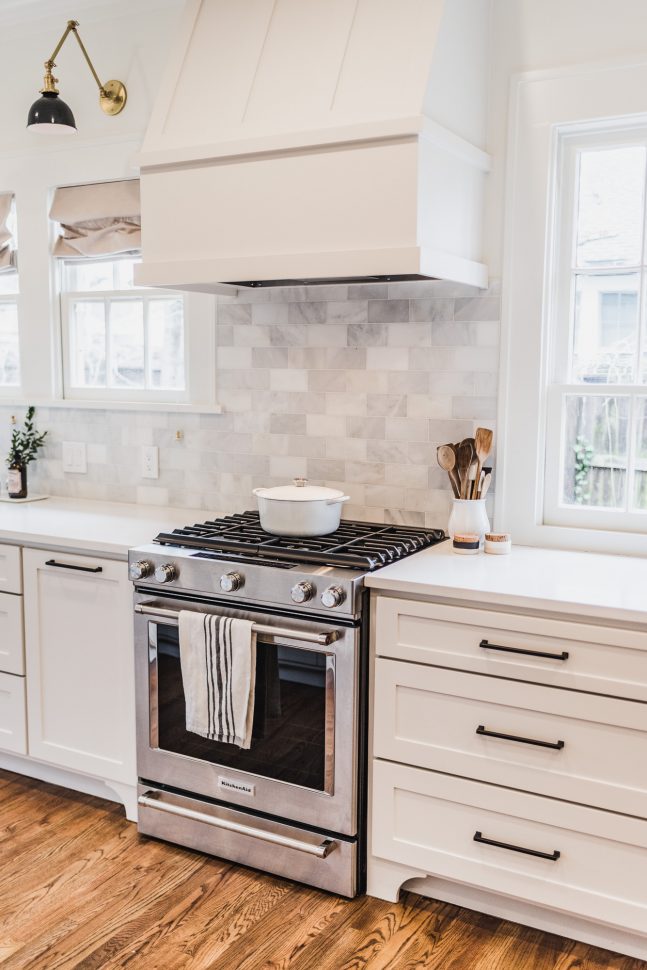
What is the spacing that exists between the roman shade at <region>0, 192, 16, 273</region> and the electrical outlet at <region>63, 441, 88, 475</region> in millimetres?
782

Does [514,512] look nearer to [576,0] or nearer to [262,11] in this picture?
[576,0]

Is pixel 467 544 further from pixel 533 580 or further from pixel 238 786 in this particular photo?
pixel 238 786

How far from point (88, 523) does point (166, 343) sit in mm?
802

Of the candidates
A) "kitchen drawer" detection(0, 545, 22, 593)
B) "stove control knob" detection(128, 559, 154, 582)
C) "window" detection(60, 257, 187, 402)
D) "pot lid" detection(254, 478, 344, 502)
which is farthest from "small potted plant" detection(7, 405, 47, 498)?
"pot lid" detection(254, 478, 344, 502)

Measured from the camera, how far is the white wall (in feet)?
8.21

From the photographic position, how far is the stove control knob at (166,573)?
254 centimetres

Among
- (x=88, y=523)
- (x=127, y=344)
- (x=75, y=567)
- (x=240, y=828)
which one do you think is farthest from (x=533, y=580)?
(x=127, y=344)

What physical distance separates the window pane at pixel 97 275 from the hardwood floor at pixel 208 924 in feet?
6.69

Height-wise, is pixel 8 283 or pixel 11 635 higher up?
pixel 8 283

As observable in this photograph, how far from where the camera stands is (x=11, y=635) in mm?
2963

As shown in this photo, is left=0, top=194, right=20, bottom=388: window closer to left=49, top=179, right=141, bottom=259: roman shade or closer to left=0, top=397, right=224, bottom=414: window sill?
left=0, top=397, right=224, bottom=414: window sill

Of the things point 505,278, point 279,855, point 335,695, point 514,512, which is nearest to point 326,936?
point 279,855

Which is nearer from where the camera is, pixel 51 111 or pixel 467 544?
pixel 467 544

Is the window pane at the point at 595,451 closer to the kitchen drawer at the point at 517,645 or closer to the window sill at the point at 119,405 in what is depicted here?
the kitchen drawer at the point at 517,645
